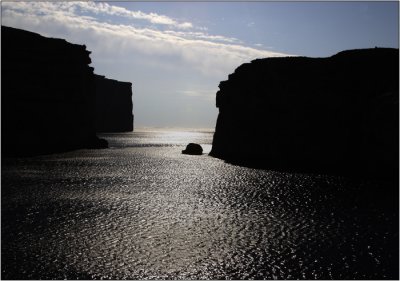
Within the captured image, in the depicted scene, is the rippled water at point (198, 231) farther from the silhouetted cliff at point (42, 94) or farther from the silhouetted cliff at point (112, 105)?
the silhouetted cliff at point (112, 105)

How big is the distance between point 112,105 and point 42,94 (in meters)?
105

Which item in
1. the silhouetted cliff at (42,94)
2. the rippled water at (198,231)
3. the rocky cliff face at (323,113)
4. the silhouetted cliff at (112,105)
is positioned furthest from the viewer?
the silhouetted cliff at (112,105)

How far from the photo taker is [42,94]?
169ft

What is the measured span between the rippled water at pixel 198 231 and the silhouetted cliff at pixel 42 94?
93.7 ft

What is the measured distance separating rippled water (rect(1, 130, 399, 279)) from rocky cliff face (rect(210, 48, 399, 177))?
699 cm

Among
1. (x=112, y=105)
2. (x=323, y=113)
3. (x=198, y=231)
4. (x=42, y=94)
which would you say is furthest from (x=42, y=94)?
(x=112, y=105)

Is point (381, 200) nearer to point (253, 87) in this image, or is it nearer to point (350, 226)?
point (350, 226)

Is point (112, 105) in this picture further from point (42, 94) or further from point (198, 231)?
point (198, 231)

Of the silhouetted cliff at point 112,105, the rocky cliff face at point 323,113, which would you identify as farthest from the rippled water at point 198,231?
the silhouetted cliff at point 112,105

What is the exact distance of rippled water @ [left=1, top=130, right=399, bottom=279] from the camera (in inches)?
366

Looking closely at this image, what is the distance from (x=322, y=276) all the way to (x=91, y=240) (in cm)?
677

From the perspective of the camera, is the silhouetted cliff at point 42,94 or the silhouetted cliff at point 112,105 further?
the silhouetted cliff at point 112,105

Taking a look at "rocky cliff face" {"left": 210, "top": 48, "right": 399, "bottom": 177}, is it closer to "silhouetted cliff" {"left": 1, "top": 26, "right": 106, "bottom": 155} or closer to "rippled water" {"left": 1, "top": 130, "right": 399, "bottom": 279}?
"rippled water" {"left": 1, "top": 130, "right": 399, "bottom": 279}

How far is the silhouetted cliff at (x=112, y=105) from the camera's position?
149625 millimetres
